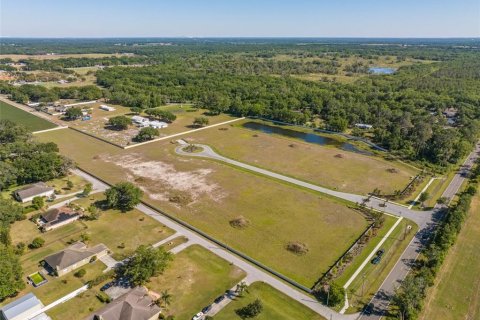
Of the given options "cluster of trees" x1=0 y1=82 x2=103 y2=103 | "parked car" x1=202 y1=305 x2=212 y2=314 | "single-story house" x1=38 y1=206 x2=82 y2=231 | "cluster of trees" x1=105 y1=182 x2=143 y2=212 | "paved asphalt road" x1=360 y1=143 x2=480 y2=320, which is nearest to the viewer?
"parked car" x1=202 y1=305 x2=212 y2=314

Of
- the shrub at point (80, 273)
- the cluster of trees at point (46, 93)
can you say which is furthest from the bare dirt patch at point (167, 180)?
the cluster of trees at point (46, 93)

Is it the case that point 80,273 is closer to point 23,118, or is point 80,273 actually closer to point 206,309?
point 206,309

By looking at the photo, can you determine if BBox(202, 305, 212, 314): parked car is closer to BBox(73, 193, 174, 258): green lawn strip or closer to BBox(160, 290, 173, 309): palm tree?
BBox(160, 290, 173, 309): palm tree

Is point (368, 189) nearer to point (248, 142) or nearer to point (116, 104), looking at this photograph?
point (248, 142)

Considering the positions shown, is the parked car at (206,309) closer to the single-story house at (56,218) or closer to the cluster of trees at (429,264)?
the cluster of trees at (429,264)

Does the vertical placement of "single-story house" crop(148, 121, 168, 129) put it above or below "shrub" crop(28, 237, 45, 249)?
above

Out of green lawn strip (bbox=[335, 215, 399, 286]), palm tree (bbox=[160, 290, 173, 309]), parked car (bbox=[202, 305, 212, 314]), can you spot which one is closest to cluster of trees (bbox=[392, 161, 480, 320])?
green lawn strip (bbox=[335, 215, 399, 286])
